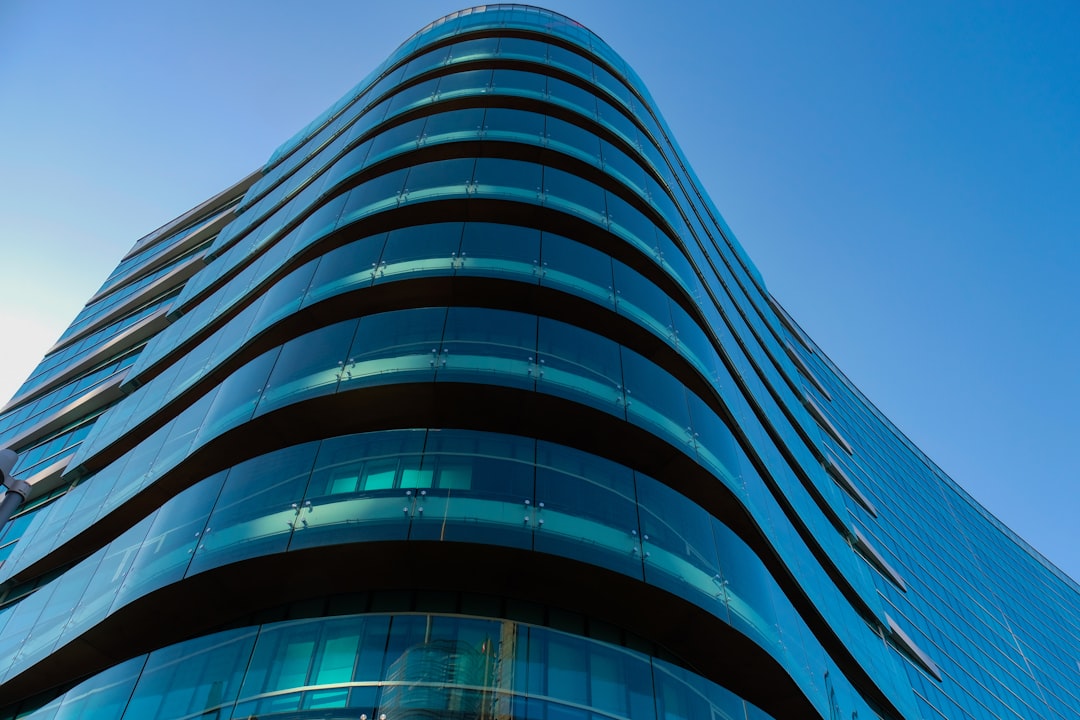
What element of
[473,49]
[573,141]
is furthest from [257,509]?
[473,49]

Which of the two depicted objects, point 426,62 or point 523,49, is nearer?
point 426,62

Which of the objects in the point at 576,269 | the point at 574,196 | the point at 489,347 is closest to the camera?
the point at 489,347

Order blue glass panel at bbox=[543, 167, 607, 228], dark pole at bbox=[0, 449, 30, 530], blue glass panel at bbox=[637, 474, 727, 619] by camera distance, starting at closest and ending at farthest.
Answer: dark pole at bbox=[0, 449, 30, 530], blue glass panel at bbox=[637, 474, 727, 619], blue glass panel at bbox=[543, 167, 607, 228]

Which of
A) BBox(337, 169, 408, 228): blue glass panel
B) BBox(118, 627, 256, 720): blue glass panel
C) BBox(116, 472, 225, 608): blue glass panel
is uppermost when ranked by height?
BBox(337, 169, 408, 228): blue glass panel

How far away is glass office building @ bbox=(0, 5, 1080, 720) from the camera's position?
1174 cm

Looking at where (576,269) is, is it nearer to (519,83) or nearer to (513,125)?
(513,125)

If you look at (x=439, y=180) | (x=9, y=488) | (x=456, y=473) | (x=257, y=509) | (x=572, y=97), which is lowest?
(x=9, y=488)

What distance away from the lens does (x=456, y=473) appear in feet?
44.5

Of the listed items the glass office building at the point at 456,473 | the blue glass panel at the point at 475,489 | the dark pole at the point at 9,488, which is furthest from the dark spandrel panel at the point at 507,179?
the dark pole at the point at 9,488

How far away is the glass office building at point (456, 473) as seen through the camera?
462 inches

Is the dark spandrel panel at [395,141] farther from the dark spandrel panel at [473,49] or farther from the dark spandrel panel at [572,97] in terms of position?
the dark spandrel panel at [473,49]

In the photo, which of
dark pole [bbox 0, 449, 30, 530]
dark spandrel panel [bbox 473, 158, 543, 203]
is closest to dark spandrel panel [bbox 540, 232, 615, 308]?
dark spandrel panel [bbox 473, 158, 543, 203]

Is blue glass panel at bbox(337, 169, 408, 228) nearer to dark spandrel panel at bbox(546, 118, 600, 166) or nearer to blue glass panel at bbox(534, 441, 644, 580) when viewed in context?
dark spandrel panel at bbox(546, 118, 600, 166)

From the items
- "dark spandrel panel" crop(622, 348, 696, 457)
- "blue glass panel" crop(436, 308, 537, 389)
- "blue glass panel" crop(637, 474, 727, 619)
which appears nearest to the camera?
"blue glass panel" crop(637, 474, 727, 619)
